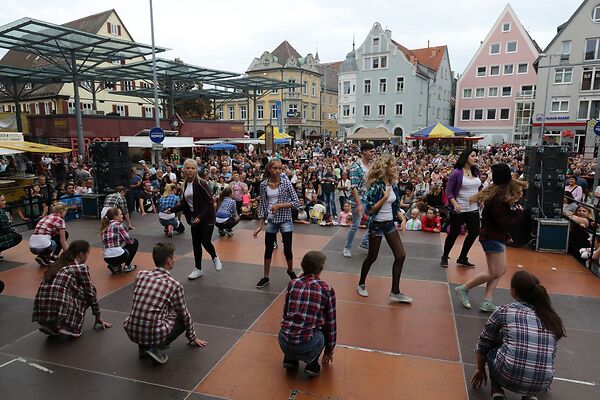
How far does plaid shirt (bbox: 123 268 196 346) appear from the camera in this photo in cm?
354

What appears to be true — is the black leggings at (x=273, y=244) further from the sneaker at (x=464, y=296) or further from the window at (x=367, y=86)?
the window at (x=367, y=86)

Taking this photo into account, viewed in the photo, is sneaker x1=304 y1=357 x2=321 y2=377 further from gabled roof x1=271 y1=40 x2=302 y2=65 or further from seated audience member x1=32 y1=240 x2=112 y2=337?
gabled roof x1=271 y1=40 x2=302 y2=65

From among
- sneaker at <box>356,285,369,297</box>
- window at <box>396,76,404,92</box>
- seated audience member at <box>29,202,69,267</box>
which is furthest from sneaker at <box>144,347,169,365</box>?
window at <box>396,76,404,92</box>

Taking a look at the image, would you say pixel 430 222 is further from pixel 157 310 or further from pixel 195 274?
pixel 157 310

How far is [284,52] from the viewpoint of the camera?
5997cm

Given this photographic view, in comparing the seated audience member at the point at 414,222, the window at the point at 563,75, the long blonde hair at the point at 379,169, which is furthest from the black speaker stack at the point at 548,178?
the window at the point at 563,75

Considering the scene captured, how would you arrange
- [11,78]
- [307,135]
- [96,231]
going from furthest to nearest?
1. [307,135]
2. [11,78]
3. [96,231]

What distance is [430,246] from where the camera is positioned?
800 cm

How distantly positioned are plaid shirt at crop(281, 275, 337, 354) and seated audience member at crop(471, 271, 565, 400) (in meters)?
1.30

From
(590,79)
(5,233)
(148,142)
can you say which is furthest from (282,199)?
(590,79)

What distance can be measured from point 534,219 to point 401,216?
392cm

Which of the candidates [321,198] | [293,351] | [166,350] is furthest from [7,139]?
[293,351]

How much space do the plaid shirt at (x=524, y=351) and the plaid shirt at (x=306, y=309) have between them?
4.29 feet

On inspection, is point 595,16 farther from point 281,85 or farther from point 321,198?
point 321,198
